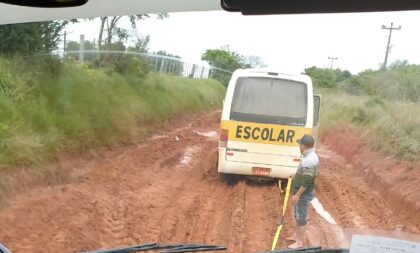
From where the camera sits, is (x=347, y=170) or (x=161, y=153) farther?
(x=161, y=153)

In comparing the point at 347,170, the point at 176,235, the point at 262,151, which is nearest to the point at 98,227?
the point at 176,235

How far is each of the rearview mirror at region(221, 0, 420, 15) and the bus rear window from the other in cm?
160

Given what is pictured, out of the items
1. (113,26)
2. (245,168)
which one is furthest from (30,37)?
(245,168)

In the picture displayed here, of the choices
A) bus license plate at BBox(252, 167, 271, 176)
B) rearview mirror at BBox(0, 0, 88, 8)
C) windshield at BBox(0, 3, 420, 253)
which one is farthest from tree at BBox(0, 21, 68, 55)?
rearview mirror at BBox(0, 0, 88, 8)

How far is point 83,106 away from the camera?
304 cm

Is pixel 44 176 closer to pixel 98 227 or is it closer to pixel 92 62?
pixel 98 227

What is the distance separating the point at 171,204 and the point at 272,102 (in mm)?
740

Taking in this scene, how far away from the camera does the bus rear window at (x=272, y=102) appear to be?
8.90 ft

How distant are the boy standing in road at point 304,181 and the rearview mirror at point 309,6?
5.29 ft

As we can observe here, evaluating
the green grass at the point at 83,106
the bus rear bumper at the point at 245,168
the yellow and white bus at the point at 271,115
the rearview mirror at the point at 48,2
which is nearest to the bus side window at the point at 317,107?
the yellow and white bus at the point at 271,115

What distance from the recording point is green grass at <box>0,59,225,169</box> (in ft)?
9.67

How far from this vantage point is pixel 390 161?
8.91ft

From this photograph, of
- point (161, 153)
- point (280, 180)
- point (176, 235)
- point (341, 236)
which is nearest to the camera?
point (341, 236)

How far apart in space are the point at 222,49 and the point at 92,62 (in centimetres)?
76
